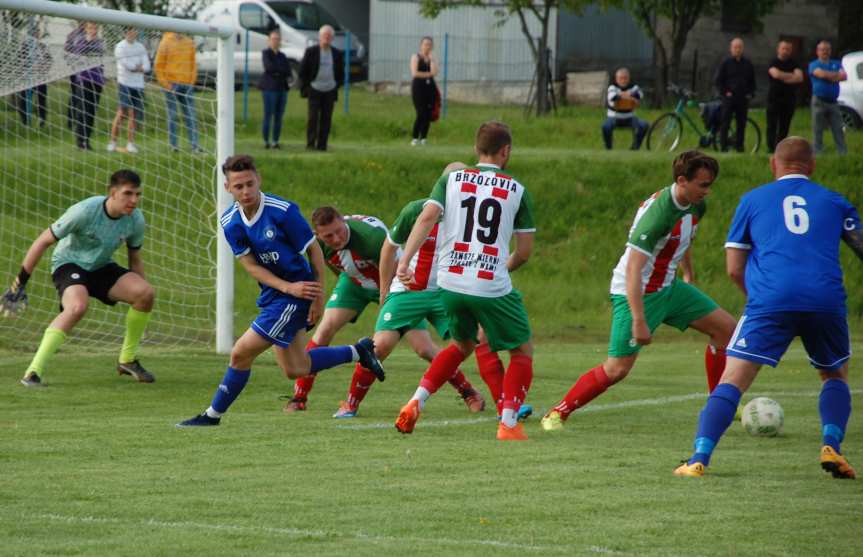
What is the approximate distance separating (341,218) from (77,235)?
2651 mm

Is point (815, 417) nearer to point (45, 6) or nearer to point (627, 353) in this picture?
point (627, 353)

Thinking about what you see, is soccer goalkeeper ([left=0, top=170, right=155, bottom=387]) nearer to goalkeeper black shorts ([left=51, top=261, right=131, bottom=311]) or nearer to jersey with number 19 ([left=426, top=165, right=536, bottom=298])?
goalkeeper black shorts ([left=51, top=261, right=131, bottom=311])

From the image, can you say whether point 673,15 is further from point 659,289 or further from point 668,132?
point 659,289

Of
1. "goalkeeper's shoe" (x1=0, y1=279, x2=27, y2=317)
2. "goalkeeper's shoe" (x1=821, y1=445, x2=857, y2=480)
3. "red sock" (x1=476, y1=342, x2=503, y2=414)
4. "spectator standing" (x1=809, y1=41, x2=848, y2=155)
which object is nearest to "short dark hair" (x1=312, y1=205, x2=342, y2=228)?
"red sock" (x1=476, y1=342, x2=503, y2=414)

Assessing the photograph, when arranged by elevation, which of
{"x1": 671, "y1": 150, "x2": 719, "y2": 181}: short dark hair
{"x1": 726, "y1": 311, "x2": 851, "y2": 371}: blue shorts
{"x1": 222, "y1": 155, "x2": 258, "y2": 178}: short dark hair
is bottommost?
{"x1": 726, "y1": 311, "x2": 851, "y2": 371}: blue shorts

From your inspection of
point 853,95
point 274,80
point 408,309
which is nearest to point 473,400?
point 408,309

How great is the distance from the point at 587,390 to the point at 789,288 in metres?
2.16

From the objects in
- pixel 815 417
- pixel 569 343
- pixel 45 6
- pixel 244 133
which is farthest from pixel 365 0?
pixel 815 417

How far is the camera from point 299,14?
35344mm

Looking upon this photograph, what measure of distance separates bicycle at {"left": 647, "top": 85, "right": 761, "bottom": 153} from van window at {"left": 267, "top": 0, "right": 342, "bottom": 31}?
1207 centimetres

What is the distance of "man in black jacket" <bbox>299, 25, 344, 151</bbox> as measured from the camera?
22000mm

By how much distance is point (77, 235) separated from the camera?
11.1 m

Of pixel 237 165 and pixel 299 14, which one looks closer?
pixel 237 165

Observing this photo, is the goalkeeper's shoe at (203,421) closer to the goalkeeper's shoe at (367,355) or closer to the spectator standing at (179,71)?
the goalkeeper's shoe at (367,355)
